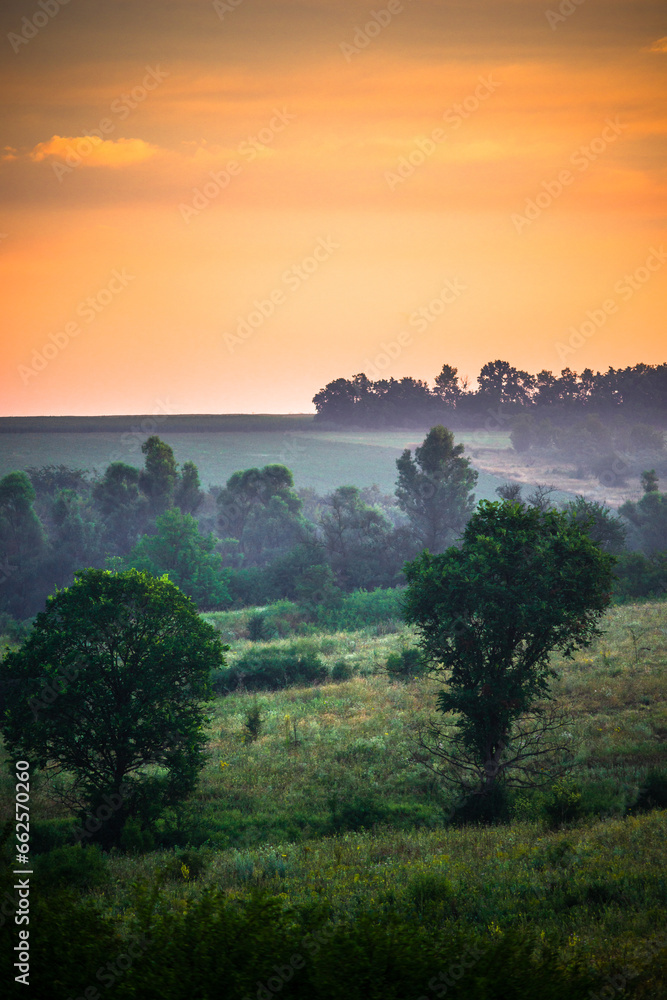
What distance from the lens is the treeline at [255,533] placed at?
214ft

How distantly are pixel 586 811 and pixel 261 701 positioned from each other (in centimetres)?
2013

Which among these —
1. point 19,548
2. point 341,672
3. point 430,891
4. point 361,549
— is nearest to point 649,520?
point 361,549

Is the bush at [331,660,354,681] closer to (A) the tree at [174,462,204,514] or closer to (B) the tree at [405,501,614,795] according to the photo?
(B) the tree at [405,501,614,795]

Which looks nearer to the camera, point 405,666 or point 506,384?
point 405,666

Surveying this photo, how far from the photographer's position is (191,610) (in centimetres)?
1983

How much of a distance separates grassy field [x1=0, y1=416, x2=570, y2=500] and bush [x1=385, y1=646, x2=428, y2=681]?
7702cm

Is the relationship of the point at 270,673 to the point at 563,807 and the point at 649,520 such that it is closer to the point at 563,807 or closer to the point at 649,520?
the point at 563,807

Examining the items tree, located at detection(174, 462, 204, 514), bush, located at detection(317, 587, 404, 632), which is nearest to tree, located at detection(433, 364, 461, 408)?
tree, located at detection(174, 462, 204, 514)

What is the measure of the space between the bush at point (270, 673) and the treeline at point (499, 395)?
110 meters

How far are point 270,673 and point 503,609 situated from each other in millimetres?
22790

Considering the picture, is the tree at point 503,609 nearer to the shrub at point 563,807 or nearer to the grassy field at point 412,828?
the grassy field at point 412,828

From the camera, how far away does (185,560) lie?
66.4m

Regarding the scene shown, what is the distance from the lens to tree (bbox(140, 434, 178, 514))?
86.9 m

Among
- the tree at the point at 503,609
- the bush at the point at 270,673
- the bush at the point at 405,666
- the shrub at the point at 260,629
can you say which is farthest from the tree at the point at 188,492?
the tree at the point at 503,609
